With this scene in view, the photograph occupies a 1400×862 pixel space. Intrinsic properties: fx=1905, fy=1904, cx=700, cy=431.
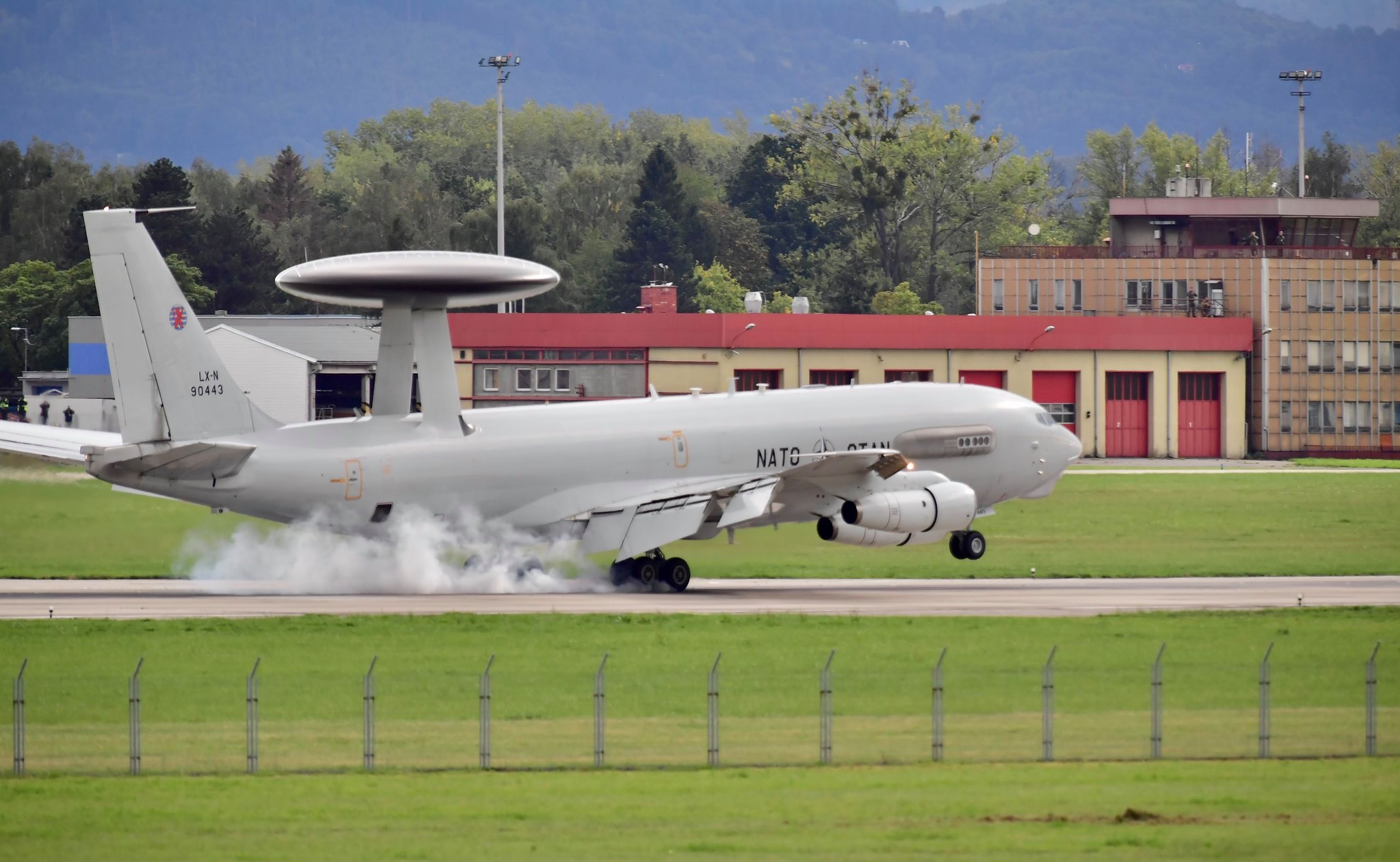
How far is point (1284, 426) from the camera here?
107 meters

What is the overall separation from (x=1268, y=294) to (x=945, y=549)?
56.4 meters

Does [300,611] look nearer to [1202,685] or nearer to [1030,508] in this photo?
[1202,685]

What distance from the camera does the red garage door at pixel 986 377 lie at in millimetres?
99812

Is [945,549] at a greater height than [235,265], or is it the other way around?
[235,265]

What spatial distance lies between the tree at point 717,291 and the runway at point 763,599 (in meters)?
107

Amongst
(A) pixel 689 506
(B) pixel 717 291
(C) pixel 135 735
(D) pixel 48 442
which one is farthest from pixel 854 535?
(B) pixel 717 291

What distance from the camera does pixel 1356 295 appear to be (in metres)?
109

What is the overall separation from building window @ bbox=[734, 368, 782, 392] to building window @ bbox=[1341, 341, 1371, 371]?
34834 millimetres

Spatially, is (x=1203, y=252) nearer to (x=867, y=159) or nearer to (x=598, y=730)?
(x=867, y=159)

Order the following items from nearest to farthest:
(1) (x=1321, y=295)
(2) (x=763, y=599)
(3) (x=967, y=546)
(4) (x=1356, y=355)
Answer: (2) (x=763, y=599)
(3) (x=967, y=546)
(1) (x=1321, y=295)
(4) (x=1356, y=355)

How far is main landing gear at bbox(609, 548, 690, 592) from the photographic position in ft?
148

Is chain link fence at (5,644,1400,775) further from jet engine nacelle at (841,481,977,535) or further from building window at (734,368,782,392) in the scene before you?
building window at (734,368,782,392)

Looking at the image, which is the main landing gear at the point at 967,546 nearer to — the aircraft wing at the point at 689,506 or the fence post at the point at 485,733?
the aircraft wing at the point at 689,506

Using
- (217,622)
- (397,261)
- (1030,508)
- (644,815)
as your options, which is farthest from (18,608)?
(1030,508)
